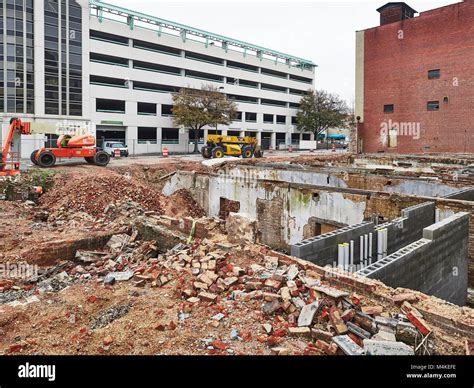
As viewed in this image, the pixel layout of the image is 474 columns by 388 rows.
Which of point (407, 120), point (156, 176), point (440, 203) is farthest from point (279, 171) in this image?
point (407, 120)

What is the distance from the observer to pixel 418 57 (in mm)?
32531

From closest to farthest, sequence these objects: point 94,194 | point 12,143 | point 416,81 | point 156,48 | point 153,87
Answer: point 94,194 → point 12,143 → point 416,81 → point 153,87 → point 156,48

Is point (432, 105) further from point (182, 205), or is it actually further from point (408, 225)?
point (408, 225)

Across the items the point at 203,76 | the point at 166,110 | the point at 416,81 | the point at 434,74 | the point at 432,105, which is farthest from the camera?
the point at 203,76

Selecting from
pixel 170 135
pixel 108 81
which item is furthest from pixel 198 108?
pixel 108 81

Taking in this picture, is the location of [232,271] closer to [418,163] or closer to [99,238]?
[99,238]

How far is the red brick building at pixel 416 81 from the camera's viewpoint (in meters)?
30.3

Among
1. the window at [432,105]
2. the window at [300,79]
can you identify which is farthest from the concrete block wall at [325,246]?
the window at [300,79]

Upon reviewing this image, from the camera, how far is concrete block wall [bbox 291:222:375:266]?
7492 millimetres

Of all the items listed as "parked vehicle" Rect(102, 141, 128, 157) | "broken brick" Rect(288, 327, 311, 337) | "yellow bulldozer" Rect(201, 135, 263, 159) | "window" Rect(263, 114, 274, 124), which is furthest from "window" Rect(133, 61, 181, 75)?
"broken brick" Rect(288, 327, 311, 337)

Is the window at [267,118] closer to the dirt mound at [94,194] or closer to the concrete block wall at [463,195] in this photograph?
the dirt mound at [94,194]

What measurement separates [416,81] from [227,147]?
17.6 metres

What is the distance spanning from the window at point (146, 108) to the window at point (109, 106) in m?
1.81

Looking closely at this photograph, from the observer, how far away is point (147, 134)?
4281 cm
